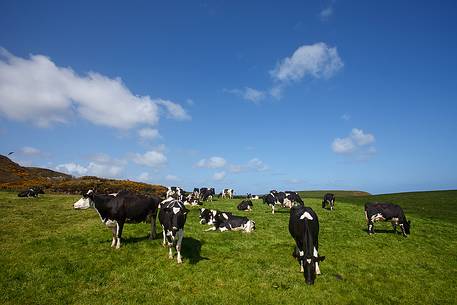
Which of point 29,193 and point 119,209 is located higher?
point 29,193

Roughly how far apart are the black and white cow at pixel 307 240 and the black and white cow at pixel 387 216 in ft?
40.8

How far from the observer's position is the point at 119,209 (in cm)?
1812

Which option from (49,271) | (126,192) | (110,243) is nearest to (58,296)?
(49,271)

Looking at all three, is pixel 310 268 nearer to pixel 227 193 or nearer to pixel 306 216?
pixel 306 216

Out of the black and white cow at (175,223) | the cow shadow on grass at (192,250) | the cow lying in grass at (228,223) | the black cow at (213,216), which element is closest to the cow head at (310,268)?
the cow shadow on grass at (192,250)

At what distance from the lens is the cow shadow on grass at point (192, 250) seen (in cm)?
1653

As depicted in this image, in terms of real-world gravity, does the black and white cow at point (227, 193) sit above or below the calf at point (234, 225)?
above

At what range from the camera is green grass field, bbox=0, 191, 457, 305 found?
41.1 ft

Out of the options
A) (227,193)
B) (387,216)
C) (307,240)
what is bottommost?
(307,240)

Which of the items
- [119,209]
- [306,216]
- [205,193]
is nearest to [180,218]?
[119,209]

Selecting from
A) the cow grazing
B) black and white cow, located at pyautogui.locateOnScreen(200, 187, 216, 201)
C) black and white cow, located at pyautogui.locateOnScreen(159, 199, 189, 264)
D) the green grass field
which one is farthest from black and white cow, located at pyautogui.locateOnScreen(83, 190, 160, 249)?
black and white cow, located at pyautogui.locateOnScreen(200, 187, 216, 201)

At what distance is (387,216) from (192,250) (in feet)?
54.2

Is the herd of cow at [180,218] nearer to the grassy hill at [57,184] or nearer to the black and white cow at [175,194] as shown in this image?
the black and white cow at [175,194]

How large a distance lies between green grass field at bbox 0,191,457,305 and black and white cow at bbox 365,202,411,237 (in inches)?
35.9
